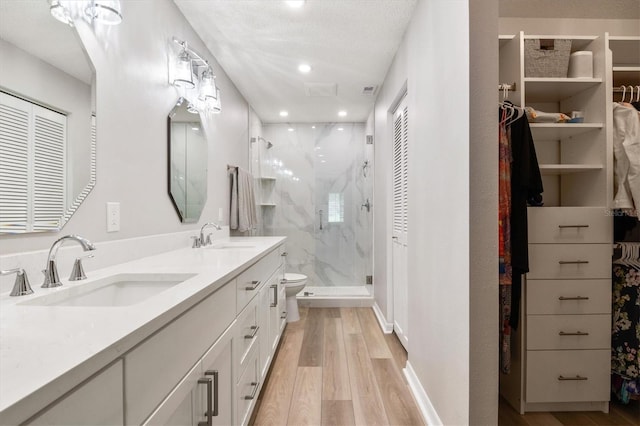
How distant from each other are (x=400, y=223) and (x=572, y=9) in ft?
5.92

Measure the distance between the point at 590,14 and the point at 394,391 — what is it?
2.76 m

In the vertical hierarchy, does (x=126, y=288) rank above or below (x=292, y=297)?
above

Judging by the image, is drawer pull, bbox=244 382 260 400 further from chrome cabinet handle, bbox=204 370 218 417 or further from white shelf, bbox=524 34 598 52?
white shelf, bbox=524 34 598 52

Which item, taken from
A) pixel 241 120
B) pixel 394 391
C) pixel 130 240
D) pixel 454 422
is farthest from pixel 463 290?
pixel 241 120

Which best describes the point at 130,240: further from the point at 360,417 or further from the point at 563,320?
the point at 563,320

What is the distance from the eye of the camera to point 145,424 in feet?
2.15

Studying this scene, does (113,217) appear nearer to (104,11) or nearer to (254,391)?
(104,11)

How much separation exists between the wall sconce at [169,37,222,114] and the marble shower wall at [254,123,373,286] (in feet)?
6.81

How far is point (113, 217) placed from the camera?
1396mm

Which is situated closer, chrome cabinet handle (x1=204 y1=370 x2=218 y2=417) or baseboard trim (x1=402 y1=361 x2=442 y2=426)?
chrome cabinet handle (x1=204 y1=370 x2=218 y2=417)

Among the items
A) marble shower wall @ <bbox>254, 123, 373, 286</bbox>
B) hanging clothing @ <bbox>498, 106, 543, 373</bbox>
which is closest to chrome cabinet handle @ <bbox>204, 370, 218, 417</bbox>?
hanging clothing @ <bbox>498, 106, 543, 373</bbox>

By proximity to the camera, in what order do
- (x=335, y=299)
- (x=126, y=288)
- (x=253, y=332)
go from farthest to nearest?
(x=335, y=299), (x=253, y=332), (x=126, y=288)

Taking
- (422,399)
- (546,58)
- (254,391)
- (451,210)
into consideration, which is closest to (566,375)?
(422,399)

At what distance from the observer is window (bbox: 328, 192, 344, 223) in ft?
14.8
